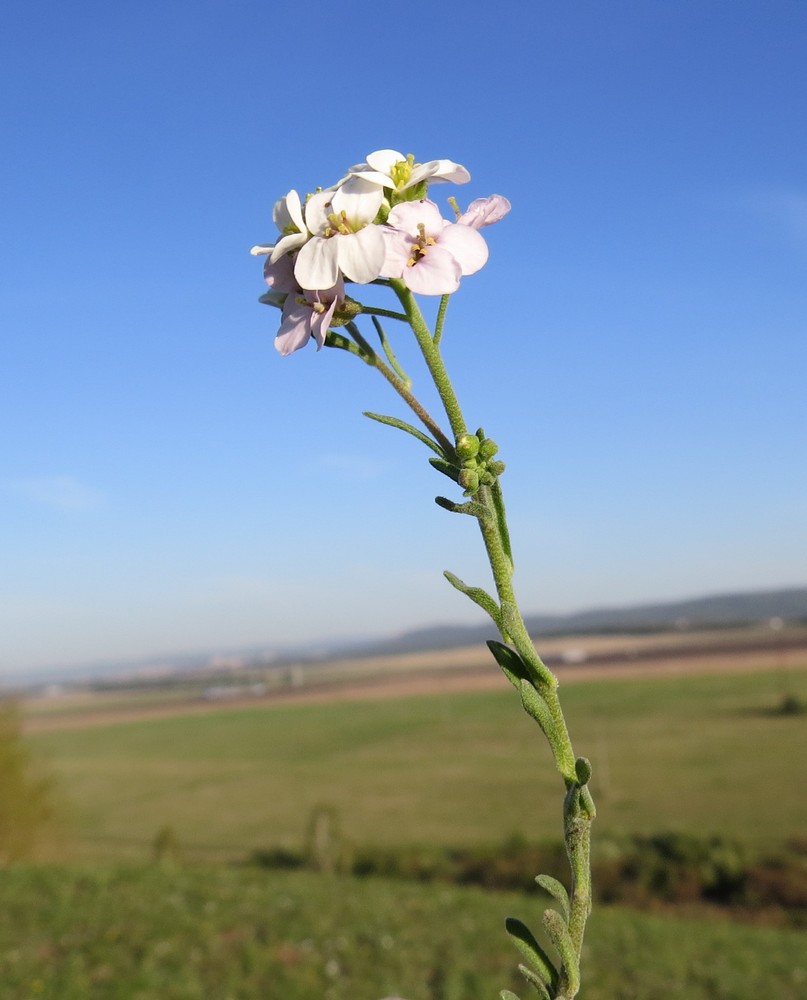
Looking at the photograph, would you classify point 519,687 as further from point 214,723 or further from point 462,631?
point 462,631

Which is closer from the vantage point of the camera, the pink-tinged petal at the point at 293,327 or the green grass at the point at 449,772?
the pink-tinged petal at the point at 293,327

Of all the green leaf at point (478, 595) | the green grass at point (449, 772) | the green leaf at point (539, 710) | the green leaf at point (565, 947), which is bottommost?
the green grass at point (449, 772)

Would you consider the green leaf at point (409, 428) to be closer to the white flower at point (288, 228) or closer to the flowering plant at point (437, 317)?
the flowering plant at point (437, 317)

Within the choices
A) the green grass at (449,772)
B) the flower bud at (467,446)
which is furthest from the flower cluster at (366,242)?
the green grass at (449,772)

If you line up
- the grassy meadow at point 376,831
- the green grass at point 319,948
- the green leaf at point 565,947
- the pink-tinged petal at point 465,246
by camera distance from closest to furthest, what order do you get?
1. the green leaf at point 565,947
2. the pink-tinged petal at point 465,246
3. the green grass at point 319,948
4. the grassy meadow at point 376,831

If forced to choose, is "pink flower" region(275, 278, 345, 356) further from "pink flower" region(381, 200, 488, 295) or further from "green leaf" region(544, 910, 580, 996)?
"green leaf" region(544, 910, 580, 996)

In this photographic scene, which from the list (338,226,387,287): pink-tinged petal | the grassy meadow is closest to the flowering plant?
(338,226,387,287): pink-tinged petal
